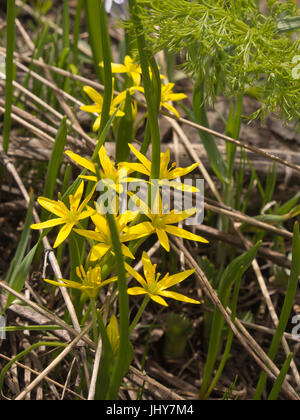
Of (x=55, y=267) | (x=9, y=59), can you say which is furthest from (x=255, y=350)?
(x=9, y=59)

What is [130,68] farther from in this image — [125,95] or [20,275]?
[20,275]

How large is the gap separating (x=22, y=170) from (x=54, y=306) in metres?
0.58

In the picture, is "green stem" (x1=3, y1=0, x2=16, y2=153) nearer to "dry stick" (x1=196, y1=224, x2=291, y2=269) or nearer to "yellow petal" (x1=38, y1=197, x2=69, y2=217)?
"yellow petal" (x1=38, y1=197, x2=69, y2=217)

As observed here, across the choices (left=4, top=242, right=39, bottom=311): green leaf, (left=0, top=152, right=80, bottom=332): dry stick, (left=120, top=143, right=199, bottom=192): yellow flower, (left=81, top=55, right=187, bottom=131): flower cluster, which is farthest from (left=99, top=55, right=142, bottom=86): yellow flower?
(left=4, top=242, right=39, bottom=311): green leaf

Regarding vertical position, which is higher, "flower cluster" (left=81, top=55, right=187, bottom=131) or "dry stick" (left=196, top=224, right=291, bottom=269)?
"flower cluster" (left=81, top=55, right=187, bottom=131)

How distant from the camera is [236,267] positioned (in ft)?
4.26

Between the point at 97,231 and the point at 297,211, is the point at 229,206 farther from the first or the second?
the point at 97,231

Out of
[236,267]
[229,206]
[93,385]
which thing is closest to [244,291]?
[229,206]

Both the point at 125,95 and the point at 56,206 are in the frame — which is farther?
the point at 125,95

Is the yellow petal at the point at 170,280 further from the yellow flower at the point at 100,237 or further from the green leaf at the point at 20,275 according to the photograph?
the green leaf at the point at 20,275

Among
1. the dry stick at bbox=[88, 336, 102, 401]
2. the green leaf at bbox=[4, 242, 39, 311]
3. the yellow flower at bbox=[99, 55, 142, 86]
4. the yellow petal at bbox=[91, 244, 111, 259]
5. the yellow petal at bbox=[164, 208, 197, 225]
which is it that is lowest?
the dry stick at bbox=[88, 336, 102, 401]

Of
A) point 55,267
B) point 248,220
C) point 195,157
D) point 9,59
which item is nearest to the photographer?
point 55,267

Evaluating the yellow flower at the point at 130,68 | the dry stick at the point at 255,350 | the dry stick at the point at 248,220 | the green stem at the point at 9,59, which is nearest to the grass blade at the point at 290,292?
the dry stick at the point at 255,350

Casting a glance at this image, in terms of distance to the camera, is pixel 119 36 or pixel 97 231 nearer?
pixel 97 231
